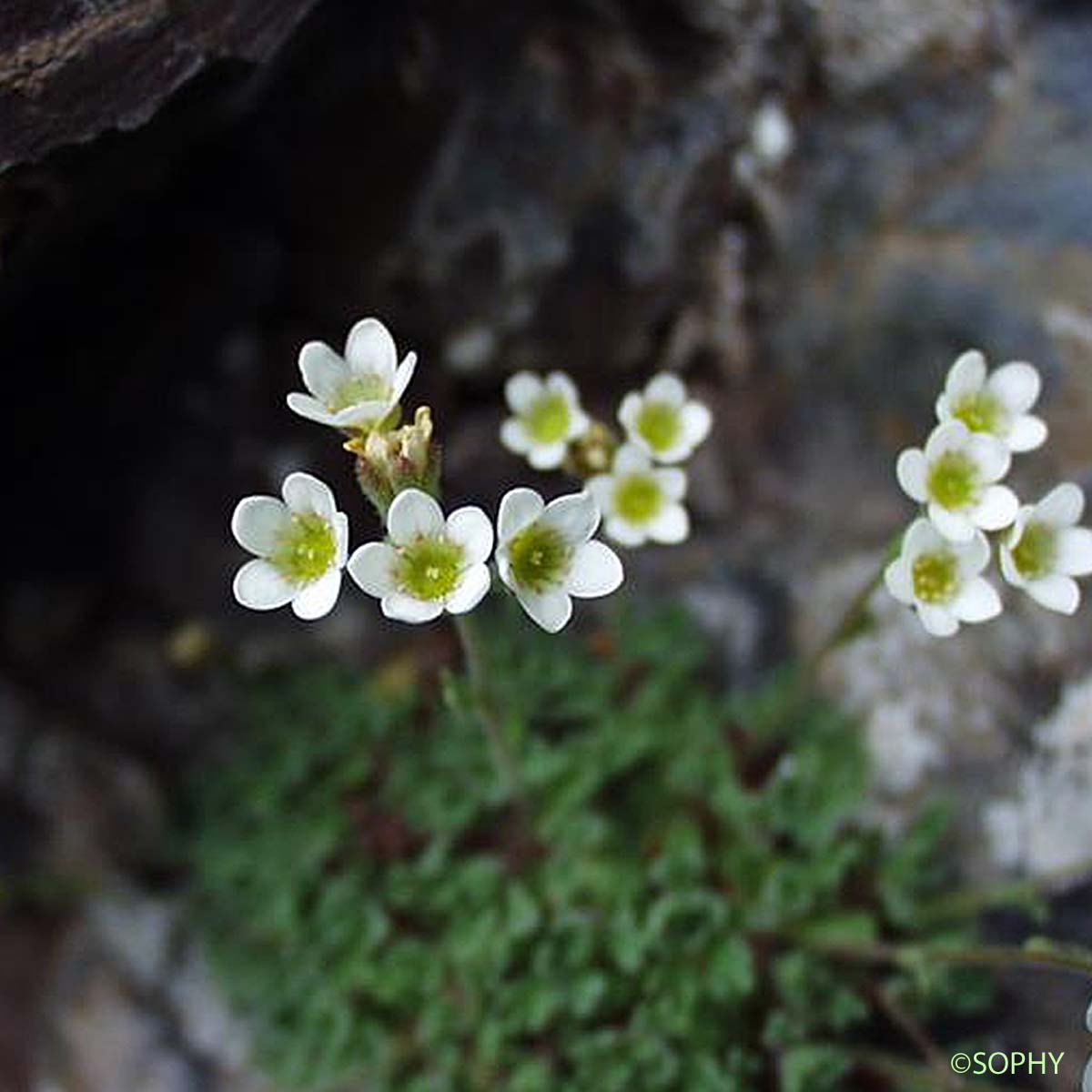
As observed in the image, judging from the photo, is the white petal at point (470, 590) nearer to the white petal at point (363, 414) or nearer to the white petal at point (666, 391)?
the white petal at point (363, 414)

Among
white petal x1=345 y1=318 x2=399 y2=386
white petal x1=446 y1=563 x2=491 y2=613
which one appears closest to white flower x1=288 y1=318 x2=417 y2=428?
white petal x1=345 y1=318 x2=399 y2=386

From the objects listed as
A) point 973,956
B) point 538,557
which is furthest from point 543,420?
point 973,956

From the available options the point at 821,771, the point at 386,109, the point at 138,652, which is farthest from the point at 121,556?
the point at 821,771

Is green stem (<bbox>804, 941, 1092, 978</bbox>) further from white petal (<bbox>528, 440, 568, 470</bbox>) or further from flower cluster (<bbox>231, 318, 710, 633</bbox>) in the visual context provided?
white petal (<bbox>528, 440, 568, 470</bbox>)

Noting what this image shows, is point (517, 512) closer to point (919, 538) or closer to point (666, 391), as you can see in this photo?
point (919, 538)

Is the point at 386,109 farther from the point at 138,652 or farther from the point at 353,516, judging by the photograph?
the point at 138,652

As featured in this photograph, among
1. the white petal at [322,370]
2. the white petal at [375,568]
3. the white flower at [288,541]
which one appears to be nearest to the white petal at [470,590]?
the white petal at [375,568]
